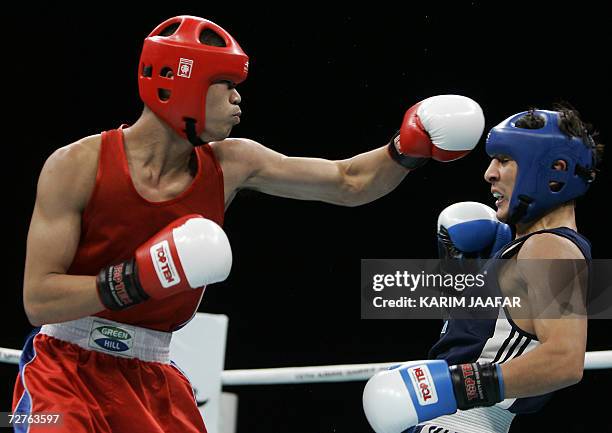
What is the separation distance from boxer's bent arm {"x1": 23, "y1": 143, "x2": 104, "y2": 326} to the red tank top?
1.9 inches

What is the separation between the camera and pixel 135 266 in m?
2.18

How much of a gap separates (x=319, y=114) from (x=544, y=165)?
351 centimetres

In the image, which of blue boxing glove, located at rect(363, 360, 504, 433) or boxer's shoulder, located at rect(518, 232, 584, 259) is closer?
blue boxing glove, located at rect(363, 360, 504, 433)

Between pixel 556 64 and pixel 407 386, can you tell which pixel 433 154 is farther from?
pixel 556 64

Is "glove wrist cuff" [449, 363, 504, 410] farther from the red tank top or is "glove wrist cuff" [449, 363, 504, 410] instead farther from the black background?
the black background

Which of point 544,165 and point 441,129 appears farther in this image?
point 441,129

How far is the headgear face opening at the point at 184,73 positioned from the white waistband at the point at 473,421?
1016mm

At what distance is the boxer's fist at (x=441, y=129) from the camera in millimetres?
2551

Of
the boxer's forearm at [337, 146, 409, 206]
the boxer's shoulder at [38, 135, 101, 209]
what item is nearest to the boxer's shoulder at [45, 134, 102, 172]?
the boxer's shoulder at [38, 135, 101, 209]

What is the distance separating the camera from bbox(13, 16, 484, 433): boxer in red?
2.19 meters

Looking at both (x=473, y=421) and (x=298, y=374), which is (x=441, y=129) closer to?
(x=473, y=421)

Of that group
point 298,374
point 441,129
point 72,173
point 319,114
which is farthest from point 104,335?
point 319,114

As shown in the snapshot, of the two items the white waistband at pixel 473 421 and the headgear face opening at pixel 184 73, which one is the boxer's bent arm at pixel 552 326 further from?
the headgear face opening at pixel 184 73

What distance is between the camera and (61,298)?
2.24 m
